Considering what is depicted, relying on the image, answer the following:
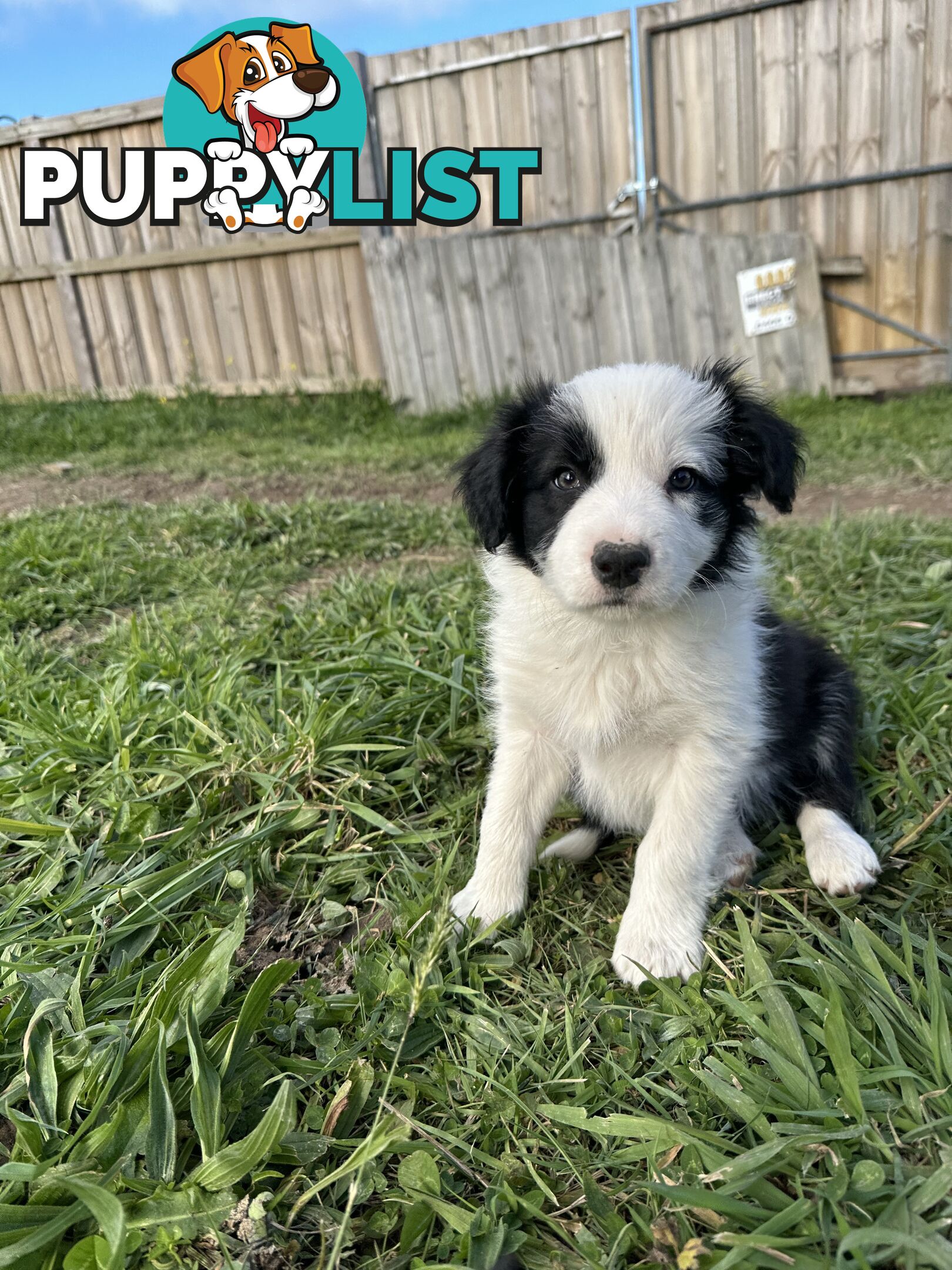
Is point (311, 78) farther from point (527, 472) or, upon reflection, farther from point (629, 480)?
point (629, 480)

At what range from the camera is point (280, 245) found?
8.41 m

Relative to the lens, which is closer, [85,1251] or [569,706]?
[85,1251]

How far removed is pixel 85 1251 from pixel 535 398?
186cm

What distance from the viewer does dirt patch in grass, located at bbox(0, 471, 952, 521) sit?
4.92 meters

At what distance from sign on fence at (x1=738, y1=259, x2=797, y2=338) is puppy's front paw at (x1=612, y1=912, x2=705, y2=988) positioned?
22.7 ft

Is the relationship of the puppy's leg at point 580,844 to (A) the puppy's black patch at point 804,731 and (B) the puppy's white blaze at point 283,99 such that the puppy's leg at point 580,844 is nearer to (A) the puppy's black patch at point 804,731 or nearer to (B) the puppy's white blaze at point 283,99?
(A) the puppy's black patch at point 804,731

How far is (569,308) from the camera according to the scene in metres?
7.75

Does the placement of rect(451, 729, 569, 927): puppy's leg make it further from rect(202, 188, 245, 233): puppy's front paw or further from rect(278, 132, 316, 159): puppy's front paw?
rect(202, 188, 245, 233): puppy's front paw

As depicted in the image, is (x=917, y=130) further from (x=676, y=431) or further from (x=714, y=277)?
(x=676, y=431)

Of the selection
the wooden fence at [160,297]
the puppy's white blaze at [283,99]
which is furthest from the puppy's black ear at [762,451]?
the puppy's white blaze at [283,99]

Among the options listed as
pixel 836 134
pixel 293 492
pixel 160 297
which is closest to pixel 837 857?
pixel 293 492

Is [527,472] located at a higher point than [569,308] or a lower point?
lower

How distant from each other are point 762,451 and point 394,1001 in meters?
1.44

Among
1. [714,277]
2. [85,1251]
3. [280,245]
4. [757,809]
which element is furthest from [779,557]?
[280,245]
